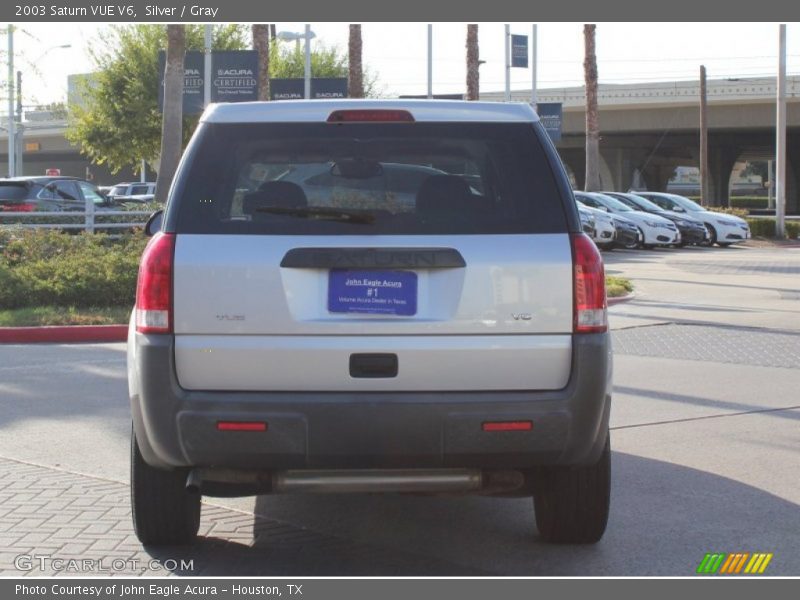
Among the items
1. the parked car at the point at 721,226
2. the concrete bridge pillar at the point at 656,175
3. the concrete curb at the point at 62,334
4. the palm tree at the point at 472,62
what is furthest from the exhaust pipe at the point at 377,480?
the concrete bridge pillar at the point at 656,175

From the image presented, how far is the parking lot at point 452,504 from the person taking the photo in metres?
5.44

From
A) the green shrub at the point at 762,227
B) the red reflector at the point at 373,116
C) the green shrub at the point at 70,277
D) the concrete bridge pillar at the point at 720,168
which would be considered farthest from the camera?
the concrete bridge pillar at the point at 720,168

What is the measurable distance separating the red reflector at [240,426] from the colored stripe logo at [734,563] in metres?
2.06

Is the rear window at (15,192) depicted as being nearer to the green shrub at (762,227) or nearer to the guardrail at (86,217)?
the guardrail at (86,217)

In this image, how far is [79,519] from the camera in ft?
19.9

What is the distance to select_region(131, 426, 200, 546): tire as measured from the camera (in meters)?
5.37

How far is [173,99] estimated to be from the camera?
24156 mm

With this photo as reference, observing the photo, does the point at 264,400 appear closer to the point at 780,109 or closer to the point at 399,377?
the point at 399,377

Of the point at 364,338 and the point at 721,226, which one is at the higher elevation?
the point at 721,226

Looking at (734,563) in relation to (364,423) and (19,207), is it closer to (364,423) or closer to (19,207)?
(364,423)

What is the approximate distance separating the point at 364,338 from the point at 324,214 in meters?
0.53

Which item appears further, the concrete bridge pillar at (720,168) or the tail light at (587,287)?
the concrete bridge pillar at (720,168)

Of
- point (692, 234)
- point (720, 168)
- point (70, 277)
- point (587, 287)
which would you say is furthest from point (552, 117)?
point (720, 168)

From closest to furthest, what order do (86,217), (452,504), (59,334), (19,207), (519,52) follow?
1. (452,504)
2. (59,334)
3. (86,217)
4. (19,207)
5. (519,52)
